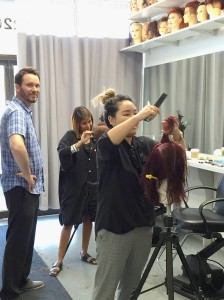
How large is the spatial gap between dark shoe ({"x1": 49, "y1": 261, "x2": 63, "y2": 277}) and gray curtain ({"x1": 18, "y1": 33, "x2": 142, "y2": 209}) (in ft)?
4.34

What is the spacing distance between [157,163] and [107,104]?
355 mm

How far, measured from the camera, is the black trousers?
2182 mm

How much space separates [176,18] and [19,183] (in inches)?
82.1

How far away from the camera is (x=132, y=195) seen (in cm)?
158

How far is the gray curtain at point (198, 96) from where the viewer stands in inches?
123

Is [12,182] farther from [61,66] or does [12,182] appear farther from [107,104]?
[61,66]

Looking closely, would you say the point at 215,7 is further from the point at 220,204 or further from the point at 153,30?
the point at 220,204

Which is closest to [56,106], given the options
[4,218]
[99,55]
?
[99,55]

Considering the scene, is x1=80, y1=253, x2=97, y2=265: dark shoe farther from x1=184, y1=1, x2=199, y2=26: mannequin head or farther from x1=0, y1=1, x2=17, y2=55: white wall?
x1=0, y1=1, x2=17, y2=55: white wall

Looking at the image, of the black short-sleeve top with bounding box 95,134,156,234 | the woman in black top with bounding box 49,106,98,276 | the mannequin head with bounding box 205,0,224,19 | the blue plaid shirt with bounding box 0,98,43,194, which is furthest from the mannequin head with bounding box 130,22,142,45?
the black short-sleeve top with bounding box 95,134,156,234

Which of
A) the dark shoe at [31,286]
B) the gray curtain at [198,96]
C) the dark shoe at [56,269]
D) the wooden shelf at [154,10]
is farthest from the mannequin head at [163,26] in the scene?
the dark shoe at [31,286]

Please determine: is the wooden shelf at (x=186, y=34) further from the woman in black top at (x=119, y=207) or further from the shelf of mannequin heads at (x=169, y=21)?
the woman in black top at (x=119, y=207)

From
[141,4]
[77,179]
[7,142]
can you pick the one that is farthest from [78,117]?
[141,4]

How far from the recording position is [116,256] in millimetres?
1582
